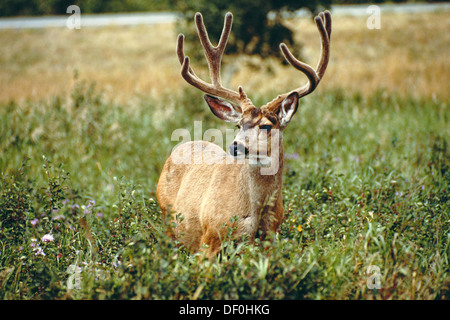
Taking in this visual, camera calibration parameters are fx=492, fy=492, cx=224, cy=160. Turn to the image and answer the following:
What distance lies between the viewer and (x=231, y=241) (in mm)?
3686

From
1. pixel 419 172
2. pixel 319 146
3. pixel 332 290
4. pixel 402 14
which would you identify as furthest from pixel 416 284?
pixel 402 14

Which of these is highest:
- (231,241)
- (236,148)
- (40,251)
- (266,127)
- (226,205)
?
(266,127)

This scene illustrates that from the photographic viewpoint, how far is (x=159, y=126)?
870 centimetres

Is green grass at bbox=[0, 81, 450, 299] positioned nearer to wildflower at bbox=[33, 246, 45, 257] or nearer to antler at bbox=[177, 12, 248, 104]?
wildflower at bbox=[33, 246, 45, 257]

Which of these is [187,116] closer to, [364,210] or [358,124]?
[358,124]

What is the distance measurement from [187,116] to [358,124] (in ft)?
9.97

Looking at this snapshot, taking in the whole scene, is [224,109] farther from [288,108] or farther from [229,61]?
[229,61]

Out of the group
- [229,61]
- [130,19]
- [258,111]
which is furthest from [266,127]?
[130,19]

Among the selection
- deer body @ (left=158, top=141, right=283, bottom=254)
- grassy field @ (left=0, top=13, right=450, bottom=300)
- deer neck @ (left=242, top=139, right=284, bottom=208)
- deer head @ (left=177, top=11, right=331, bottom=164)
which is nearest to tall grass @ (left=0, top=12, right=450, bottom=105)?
grassy field @ (left=0, top=13, right=450, bottom=300)

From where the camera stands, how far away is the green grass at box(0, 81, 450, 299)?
132 inches

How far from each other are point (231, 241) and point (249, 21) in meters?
8.61

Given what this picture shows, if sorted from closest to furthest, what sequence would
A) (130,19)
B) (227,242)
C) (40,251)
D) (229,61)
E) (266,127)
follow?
(227,242)
(266,127)
(40,251)
(229,61)
(130,19)

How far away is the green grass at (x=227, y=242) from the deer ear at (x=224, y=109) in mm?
1018

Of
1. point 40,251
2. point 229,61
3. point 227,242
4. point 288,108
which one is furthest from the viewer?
point 229,61
